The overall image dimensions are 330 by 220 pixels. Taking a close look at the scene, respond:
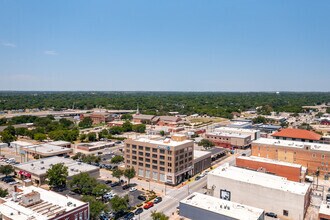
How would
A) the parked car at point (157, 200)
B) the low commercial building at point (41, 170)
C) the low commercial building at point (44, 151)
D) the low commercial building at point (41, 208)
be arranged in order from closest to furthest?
the low commercial building at point (41, 208) → the parked car at point (157, 200) → the low commercial building at point (41, 170) → the low commercial building at point (44, 151)

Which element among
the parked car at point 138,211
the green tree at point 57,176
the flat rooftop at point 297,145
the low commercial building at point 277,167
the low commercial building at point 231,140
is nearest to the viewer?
the parked car at point 138,211

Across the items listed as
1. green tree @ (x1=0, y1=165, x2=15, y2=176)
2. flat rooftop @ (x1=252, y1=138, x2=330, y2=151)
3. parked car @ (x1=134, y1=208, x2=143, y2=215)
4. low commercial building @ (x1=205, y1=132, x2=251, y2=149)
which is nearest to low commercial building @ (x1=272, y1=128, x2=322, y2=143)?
flat rooftop @ (x1=252, y1=138, x2=330, y2=151)

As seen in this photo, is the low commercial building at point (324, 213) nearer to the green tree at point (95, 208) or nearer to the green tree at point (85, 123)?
the green tree at point (95, 208)

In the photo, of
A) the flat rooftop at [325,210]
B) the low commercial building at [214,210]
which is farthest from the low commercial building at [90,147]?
the flat rooftop at [325,210]

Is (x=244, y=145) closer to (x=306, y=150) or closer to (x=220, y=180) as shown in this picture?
(x=306, y=150)

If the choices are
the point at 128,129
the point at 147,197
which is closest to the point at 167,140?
the point at 147,197

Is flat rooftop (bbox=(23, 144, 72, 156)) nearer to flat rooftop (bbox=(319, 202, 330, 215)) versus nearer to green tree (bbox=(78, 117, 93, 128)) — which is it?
green tree (bbox=(78, 117, 93, 128))
